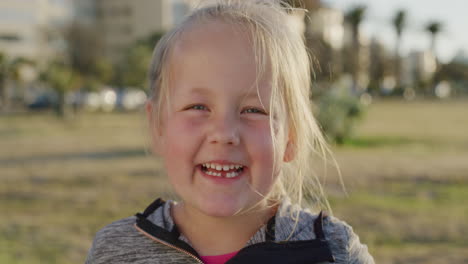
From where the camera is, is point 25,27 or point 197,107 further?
point 25,27

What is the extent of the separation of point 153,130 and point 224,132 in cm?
38

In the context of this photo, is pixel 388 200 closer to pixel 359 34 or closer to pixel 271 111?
pixel 271 111

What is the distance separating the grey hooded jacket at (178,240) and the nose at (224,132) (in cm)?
28

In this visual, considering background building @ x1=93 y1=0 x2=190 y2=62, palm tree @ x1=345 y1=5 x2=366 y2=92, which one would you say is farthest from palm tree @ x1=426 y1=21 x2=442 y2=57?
background building @ x1=93 y1=0 x2=190 y2=62

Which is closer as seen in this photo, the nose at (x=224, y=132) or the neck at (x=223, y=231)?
the nose at (x=224, y=132)

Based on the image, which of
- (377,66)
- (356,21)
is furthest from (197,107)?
(377,66)

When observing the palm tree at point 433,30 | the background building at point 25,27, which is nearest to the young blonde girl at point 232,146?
the background building at point 25,27

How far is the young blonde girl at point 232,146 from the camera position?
4.72 ft

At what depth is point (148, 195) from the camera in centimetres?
736

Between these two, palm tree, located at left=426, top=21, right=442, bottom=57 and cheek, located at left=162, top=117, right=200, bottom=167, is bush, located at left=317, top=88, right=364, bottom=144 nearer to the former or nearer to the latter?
cheek, located at left=162, top=117, right=200, bottom=167

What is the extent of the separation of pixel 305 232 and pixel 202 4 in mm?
698

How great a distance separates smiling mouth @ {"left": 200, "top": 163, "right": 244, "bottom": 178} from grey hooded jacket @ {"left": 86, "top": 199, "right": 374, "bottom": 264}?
189 millimetres

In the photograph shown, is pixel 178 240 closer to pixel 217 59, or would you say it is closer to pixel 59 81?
pixel 217 59

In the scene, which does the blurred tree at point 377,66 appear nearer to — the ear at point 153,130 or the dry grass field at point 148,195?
the dry grass field at point 148,195
